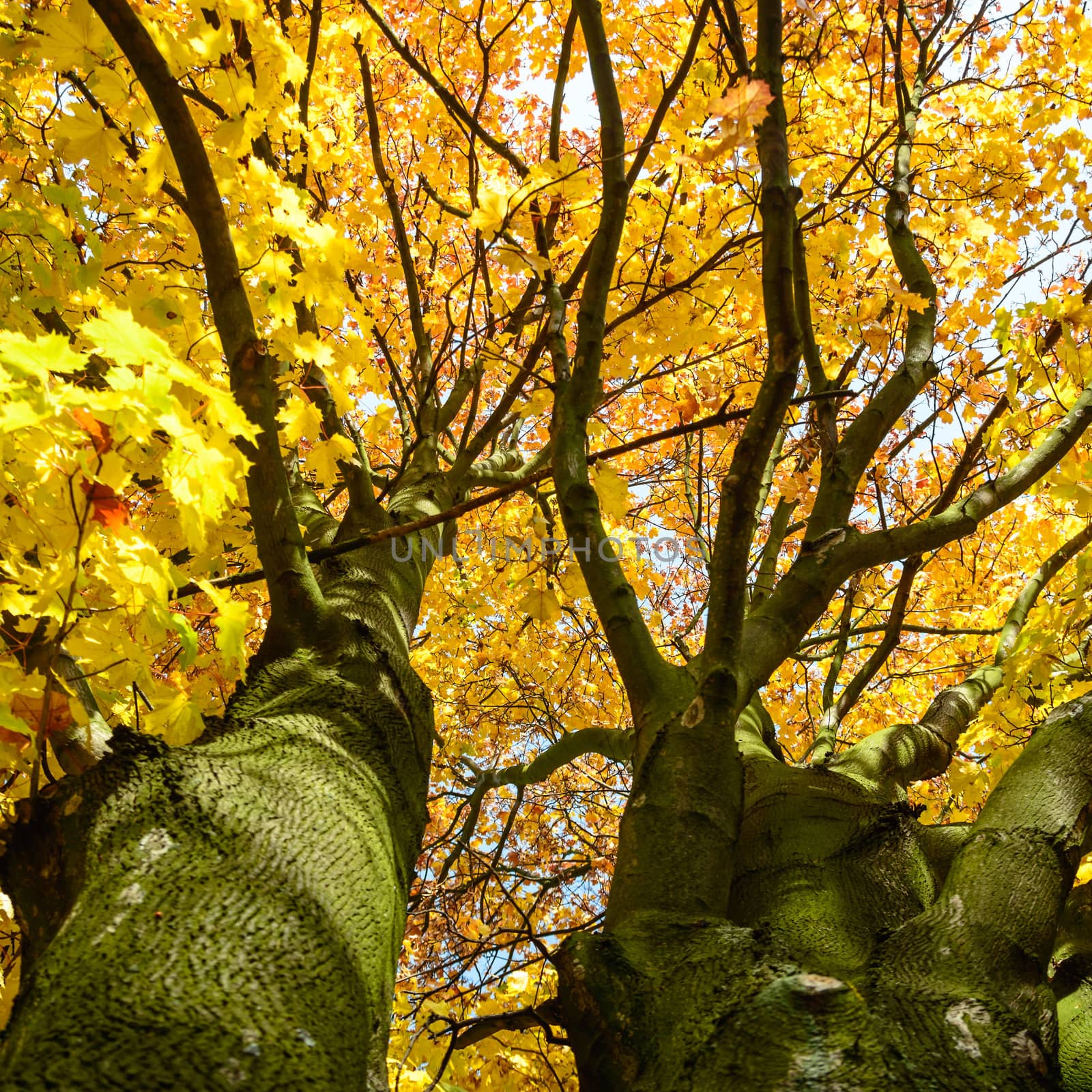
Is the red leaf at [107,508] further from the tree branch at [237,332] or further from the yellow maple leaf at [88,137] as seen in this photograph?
the yellow maple leaf at [88,137]

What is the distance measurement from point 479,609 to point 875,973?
352cm

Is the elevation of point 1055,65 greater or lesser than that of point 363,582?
greater

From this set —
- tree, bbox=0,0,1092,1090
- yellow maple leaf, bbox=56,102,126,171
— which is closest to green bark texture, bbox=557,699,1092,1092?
tree, bbox=0,0,1092,1090

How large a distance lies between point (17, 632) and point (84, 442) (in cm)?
35

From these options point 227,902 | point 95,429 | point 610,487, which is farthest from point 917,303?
point 227,902

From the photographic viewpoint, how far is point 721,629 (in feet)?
5.57

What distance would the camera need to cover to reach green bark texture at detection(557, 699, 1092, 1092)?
3.39 ft

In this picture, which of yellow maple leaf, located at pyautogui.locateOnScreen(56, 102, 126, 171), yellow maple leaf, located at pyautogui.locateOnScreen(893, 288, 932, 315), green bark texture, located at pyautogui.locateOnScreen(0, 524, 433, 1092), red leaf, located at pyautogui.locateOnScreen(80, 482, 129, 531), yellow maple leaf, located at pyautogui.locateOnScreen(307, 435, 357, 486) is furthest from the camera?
yellow maple leaf, located at pyautogui.locateOnScreen(893, 288, 932, 315)

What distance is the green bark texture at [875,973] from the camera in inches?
40.7

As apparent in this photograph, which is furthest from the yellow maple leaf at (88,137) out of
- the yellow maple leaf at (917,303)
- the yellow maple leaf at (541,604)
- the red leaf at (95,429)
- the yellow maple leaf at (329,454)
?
the yellow maple leaf at (917,303)

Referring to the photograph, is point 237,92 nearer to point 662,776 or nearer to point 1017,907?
point 662,776

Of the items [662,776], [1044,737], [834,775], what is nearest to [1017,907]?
[1044,737]

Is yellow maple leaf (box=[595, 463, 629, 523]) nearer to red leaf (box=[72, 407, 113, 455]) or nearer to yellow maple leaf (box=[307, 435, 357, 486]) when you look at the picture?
yellow maple leaf (box=[307, 435, 357, 486])

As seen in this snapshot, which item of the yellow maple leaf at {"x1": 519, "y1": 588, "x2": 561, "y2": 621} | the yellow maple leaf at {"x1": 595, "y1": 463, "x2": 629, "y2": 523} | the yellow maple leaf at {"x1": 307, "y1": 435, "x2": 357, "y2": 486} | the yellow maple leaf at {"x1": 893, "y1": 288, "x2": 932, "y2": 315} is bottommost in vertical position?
the yellow maple leaf at {"x1": 519, "y1": 588, "x2": 561, "y2": 621}
